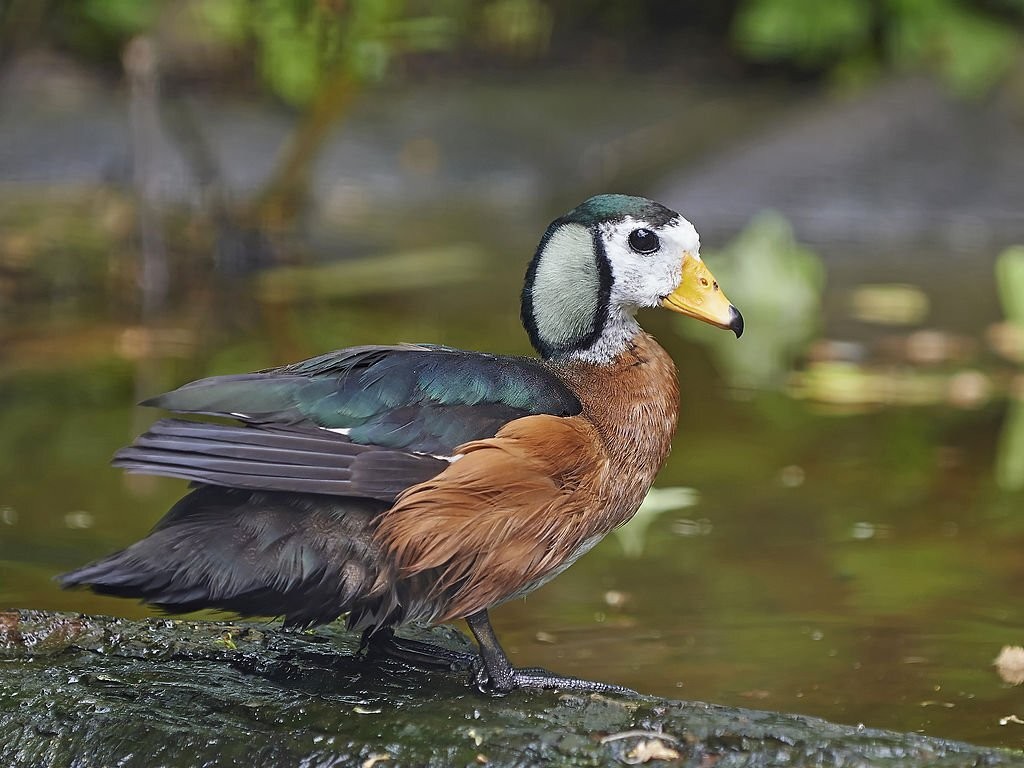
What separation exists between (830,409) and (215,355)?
8.62 feet

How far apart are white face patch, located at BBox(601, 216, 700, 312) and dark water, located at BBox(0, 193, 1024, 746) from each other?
928 mm

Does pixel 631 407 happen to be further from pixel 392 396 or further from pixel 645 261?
pixel 392 396

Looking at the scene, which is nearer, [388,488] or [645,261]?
[388,488]

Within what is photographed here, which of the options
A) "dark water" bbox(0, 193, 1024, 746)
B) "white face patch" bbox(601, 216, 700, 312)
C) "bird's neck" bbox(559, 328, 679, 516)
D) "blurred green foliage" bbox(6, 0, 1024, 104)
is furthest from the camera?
"blurred green foliage" bbox(6, 0, 1024, 104)

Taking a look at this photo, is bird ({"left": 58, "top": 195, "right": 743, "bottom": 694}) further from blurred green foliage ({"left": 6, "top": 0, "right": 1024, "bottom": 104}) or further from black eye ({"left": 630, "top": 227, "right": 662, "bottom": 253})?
blurred green foliage ({"left": 6, "top": 0, "right": 1024, "bottom": 104})

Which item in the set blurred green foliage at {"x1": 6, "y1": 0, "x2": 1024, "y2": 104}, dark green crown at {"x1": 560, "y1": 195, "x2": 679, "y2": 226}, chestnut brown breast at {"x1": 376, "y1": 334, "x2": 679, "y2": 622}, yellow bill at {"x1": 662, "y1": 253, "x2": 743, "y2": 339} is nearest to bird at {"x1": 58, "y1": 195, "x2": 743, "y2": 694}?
chestnut brown breast at {"x1": 376, "y1": 334, "x2": 679, "y2": 622}

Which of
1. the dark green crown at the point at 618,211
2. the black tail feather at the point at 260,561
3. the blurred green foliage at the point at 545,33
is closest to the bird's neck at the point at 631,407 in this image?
the dark green crown at the point at 618,211

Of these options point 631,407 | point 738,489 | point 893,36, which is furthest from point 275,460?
point 893,36

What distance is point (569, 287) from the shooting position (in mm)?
3367

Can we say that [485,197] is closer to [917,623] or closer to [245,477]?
[917,623]

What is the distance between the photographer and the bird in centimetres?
291

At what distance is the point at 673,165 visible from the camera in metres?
11.1

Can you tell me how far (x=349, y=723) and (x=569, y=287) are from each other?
1.06 meters

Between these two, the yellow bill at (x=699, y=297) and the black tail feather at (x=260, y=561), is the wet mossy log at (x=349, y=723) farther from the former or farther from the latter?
the yellow bill at (x=699, y=297)
